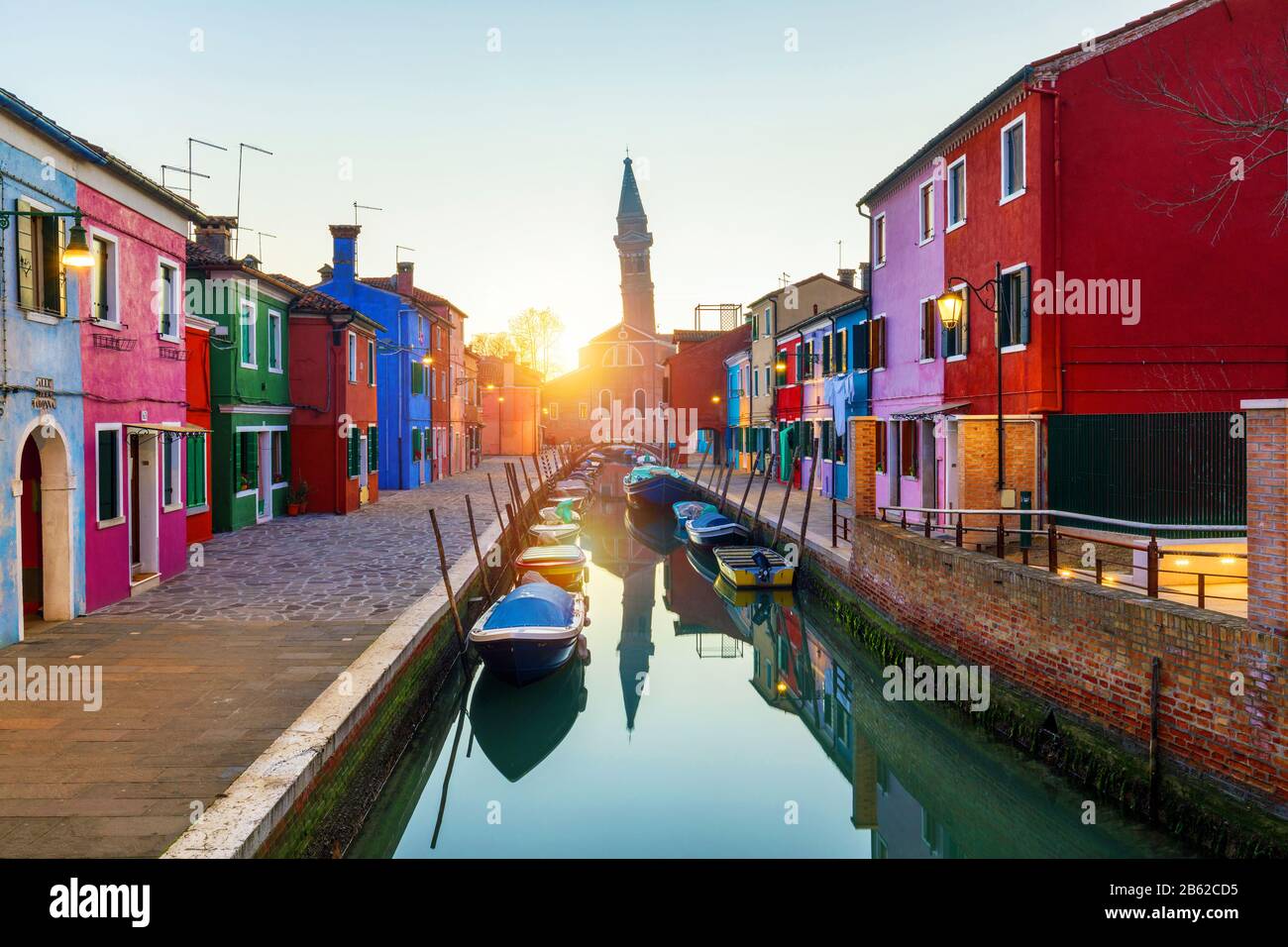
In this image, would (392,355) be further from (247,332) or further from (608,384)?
(608,384)

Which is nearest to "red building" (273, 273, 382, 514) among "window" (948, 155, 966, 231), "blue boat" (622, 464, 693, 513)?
"blue boat" (622, 464, 693, 513)

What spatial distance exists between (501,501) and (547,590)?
54.4 feet

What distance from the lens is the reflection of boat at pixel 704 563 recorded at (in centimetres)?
2359

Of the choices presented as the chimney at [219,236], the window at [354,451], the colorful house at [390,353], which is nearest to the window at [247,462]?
the window at [354,451]

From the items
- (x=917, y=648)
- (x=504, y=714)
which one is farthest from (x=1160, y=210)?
(x=504, y=714)

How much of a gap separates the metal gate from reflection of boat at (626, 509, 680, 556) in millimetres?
15361

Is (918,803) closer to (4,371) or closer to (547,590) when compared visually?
(547,590)

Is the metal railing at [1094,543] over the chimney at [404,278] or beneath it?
beneath

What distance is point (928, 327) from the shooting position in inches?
747

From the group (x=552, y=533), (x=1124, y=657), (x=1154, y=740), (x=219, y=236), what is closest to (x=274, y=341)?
(x=219, y=236)

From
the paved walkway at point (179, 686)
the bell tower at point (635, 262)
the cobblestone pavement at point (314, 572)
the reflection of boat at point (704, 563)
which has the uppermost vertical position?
the bell tower at point (635, 262)

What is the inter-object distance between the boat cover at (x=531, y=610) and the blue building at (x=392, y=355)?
20160 mm

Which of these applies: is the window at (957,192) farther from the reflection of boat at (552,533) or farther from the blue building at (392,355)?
the blue building at (392,355)
